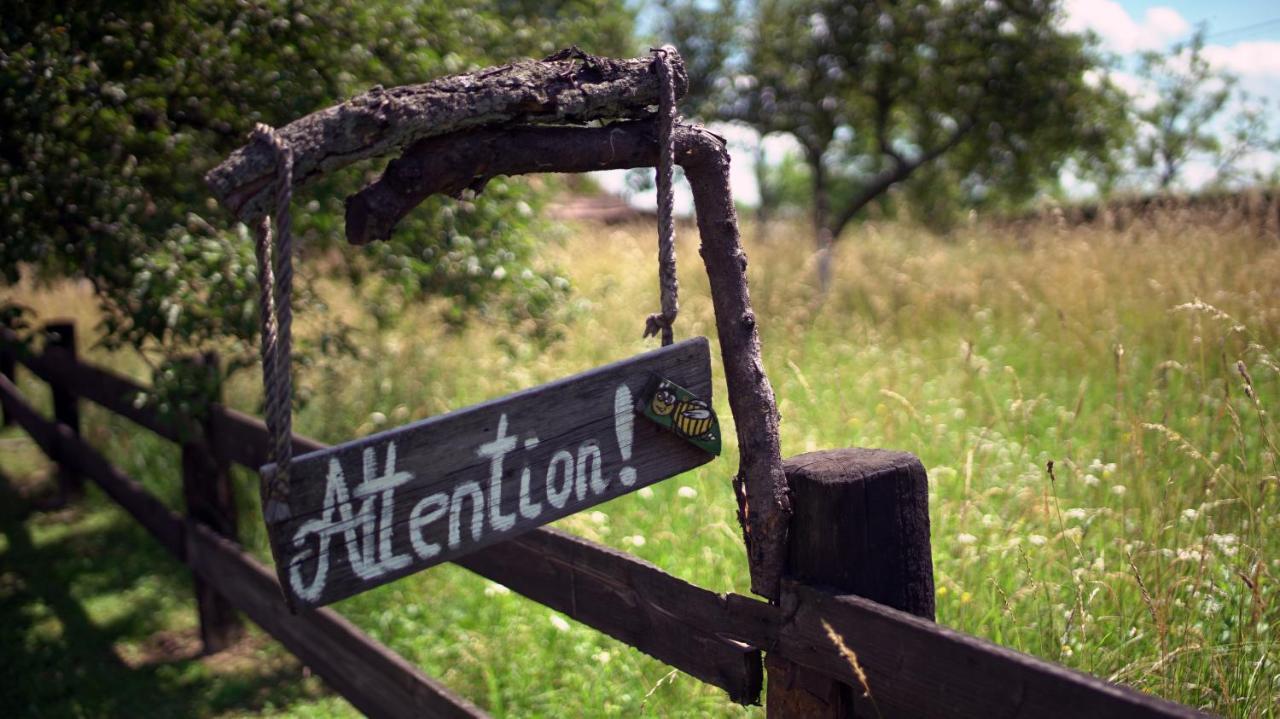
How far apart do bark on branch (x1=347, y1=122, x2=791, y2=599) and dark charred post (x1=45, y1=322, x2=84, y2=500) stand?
4878 mm

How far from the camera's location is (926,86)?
11203mm

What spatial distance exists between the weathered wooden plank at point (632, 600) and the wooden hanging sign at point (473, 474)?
1.17 ft

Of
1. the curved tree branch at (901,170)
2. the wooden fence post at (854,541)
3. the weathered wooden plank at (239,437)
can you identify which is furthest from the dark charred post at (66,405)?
the curved tree branch at (901,170)

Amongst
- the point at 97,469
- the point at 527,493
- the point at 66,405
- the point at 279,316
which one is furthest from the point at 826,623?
the point at 66,405

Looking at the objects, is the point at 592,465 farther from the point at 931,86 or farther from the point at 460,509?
the point at 931,86

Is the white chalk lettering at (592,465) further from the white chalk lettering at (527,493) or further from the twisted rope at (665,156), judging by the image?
the twisted rope at (665,156)

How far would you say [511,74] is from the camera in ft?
4.72

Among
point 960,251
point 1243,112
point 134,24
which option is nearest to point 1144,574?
point 134,24

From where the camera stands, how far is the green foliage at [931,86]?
1030 cm

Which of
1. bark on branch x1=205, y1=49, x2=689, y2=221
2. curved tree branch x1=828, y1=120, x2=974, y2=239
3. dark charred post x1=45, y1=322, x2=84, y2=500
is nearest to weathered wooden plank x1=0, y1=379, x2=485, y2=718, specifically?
dark charred post x1=45, y1=322, x2=84, y2=500

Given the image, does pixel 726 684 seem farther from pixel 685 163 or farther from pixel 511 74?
pixel 511 74

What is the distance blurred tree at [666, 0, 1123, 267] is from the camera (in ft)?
33.8

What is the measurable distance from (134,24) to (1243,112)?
4991 cm

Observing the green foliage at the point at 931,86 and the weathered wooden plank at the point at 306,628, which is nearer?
the weathered wooden plank at the point at 306,628
